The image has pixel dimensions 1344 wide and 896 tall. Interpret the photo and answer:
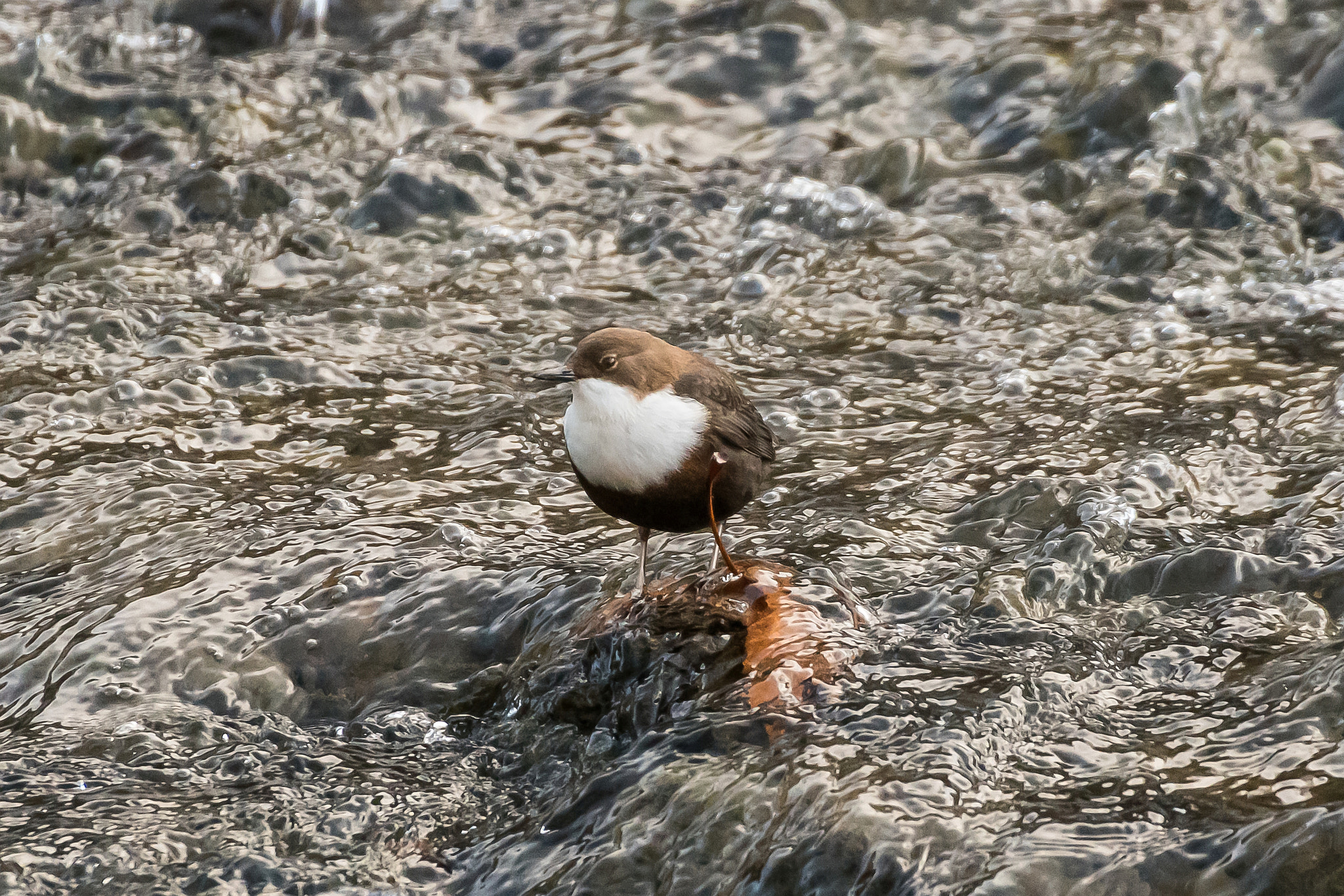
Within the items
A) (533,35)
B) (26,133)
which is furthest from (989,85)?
(26,133)

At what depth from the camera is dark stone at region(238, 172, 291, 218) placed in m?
6.43

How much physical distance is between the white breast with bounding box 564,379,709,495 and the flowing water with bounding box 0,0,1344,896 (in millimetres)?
466

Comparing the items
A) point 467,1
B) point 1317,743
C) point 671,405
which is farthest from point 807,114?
point 1317,743

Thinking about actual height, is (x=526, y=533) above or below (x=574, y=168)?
below

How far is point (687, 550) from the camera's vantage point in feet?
13.9

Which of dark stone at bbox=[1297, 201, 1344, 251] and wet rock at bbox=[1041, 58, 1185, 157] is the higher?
wet rock at bbox=[1041, 58, 1185, 157]

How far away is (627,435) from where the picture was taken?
10.7 ft

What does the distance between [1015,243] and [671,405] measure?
334 centimetres

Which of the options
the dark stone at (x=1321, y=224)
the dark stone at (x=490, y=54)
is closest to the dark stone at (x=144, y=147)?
the dark stone at (x=490, y=54)

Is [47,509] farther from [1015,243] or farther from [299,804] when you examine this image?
[1015,243]

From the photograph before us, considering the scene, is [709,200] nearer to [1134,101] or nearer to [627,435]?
[1134,101]

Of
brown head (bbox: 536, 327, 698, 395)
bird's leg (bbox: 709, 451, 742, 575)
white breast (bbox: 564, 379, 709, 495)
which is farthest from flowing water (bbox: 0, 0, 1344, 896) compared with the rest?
brown head (bbox: 536, 327, 698, 395)

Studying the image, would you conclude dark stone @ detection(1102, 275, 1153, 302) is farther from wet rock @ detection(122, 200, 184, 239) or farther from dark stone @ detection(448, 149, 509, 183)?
wet rock @ detection(122, 200, 184, 239)

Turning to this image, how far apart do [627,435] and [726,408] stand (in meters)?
0.40
